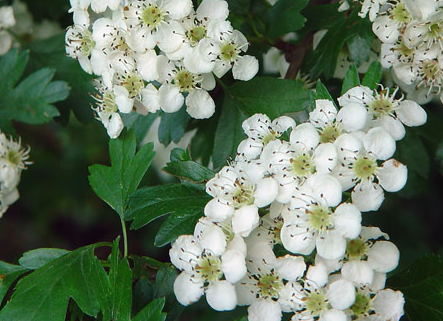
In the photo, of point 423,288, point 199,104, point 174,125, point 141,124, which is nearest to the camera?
point 423,288

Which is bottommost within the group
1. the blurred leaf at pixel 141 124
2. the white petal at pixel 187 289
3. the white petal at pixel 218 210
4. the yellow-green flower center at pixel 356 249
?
the blurred leaf at pixel 141 124

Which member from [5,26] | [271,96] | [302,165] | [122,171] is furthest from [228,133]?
[5,26]

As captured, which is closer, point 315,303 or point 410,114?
point 315,303

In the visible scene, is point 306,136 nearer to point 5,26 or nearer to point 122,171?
point 122,171

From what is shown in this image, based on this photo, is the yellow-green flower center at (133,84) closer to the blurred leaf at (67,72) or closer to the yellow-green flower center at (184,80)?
the yellow-green flower center at (184,80)

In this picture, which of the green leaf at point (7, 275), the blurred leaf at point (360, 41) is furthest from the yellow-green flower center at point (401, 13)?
the green leaf at point (7, 275)

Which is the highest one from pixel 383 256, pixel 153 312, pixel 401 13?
pixel 401 13
